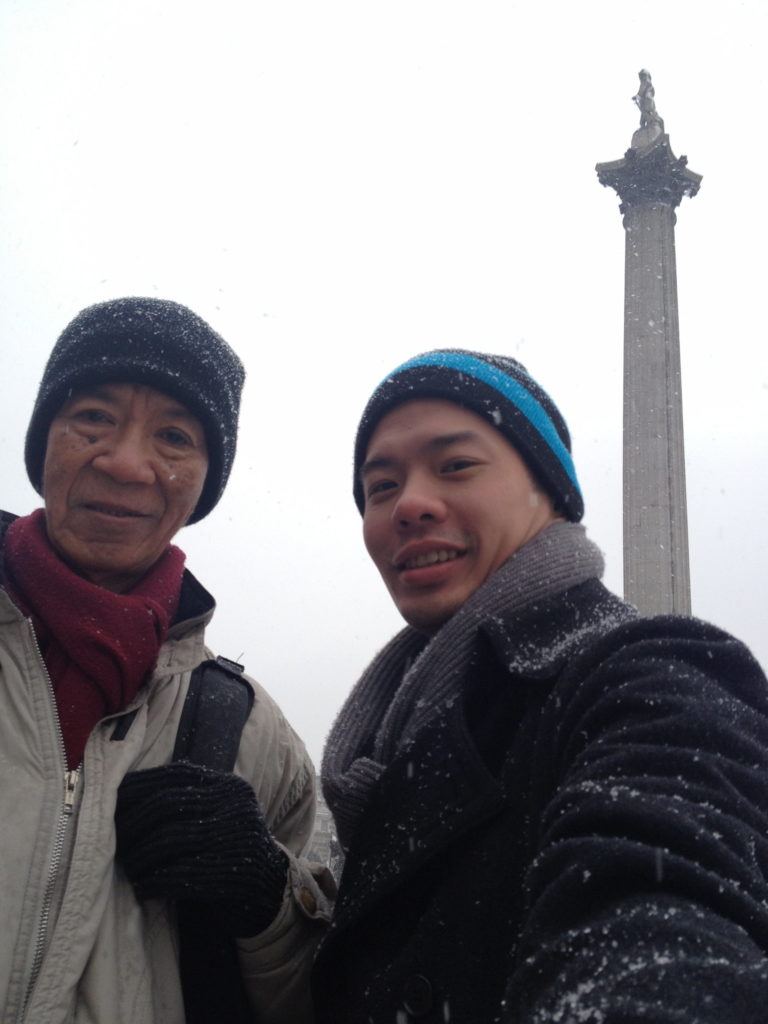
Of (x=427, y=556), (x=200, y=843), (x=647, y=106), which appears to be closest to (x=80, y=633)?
(x=200, y=843)

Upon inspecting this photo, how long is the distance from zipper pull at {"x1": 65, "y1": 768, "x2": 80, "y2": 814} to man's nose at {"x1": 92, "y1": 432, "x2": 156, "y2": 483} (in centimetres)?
81

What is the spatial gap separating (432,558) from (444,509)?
124 millimetres

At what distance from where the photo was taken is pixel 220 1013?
6.96 ft

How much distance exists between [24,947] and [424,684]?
0.99 m

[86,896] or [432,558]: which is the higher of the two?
[432,558]

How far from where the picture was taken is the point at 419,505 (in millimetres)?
2051

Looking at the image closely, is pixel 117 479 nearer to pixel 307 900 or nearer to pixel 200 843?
pixel 200 843

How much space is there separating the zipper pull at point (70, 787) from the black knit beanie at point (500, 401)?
119cm

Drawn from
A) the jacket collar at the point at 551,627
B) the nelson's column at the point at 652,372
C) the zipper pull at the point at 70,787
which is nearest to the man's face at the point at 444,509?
the jacket collar at the point at 551,627

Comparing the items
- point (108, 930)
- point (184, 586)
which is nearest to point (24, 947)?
point (108, 930)

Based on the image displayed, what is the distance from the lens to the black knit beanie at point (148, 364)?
2553mm

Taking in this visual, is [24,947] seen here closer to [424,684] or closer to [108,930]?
[108,930]

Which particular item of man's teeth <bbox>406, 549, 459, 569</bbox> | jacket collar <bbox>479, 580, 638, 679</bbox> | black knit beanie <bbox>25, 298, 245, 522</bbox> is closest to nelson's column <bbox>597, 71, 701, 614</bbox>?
black knit beanie <bbox>25, 298, 245, 522</bbox>

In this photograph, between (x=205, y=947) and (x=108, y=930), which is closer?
(x=108, y=930)
